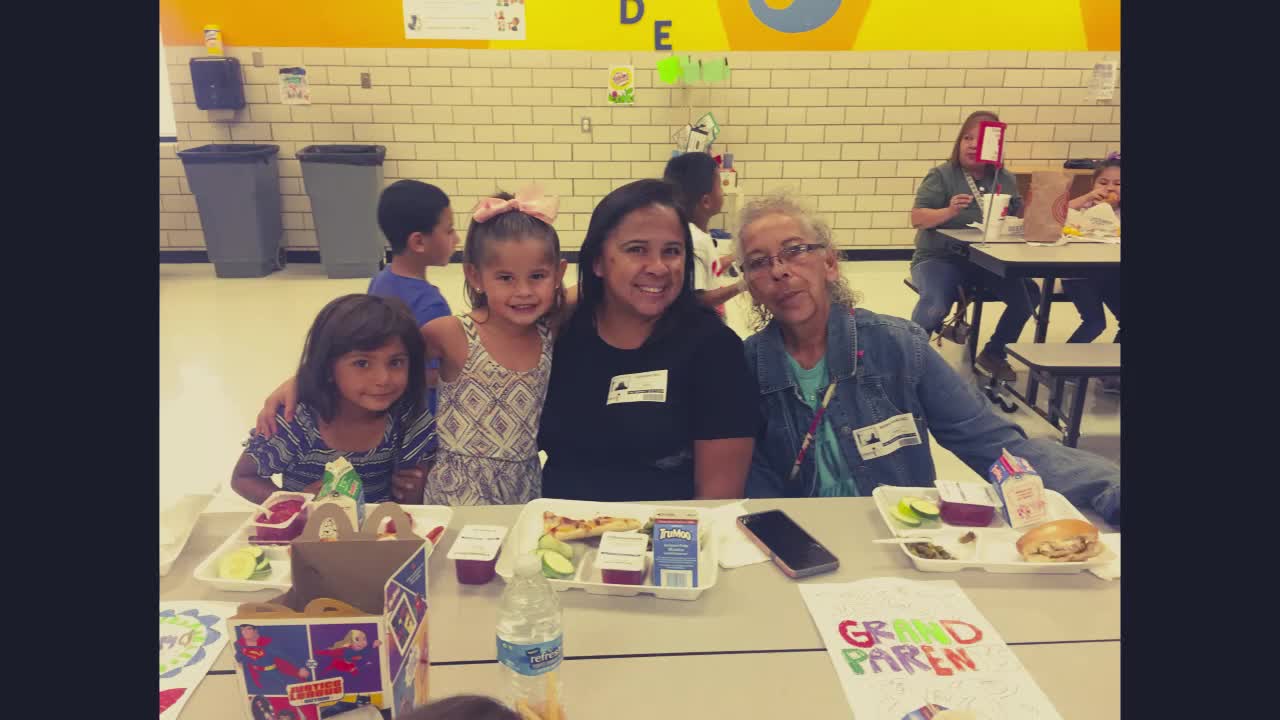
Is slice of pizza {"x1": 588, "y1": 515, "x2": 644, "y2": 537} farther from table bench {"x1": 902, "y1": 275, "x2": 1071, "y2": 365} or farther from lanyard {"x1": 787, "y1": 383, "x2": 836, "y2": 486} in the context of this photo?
table bench {"x1": 902, "y1": 275, "x2": 1071, "y2": 365}

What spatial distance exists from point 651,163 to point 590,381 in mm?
5552

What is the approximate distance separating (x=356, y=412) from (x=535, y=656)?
1.25m

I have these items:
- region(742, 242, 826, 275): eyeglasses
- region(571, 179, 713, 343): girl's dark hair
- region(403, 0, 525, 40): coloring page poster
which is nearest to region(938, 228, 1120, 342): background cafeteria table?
region(742, 242, 826, 275): eyeglasses

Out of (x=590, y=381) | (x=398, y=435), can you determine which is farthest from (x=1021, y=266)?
(x=398, y=435)

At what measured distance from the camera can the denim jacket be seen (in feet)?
6.60

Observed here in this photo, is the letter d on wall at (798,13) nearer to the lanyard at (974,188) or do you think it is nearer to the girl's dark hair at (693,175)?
the lanyard at (974,188)

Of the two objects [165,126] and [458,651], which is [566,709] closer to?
[458,651]

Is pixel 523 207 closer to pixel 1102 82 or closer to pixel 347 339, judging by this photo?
pixel 347 339

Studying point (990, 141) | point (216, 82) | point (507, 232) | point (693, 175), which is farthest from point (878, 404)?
point (216, 82)

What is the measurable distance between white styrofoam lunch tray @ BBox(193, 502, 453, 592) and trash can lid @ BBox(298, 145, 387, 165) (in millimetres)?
5503

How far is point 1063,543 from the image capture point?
1.49 metres

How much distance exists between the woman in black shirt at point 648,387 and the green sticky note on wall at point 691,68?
5.14m

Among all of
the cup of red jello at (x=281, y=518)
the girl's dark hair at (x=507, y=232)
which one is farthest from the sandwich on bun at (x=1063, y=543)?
the cup of red jello at (x=281, y=518)

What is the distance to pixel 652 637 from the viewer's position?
132cm
